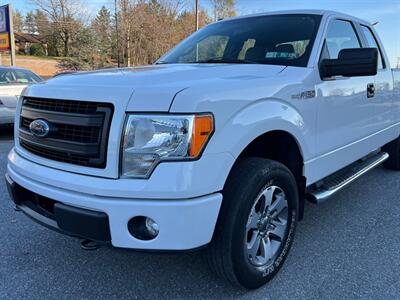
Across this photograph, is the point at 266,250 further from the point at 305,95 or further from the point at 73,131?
the point at 73,131

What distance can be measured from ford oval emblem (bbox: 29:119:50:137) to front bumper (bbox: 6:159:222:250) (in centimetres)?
38

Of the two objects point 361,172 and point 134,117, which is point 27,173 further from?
point 361,172

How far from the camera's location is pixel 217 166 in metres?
2.11

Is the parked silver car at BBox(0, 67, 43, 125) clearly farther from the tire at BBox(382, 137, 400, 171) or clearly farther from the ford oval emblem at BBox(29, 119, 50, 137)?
the tire at BBox(382, 137, 400, 171)

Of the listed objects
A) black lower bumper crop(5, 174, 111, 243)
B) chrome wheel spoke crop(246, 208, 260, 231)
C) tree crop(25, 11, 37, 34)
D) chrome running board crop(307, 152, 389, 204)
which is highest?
tree crop(25, 11, 37, 34)

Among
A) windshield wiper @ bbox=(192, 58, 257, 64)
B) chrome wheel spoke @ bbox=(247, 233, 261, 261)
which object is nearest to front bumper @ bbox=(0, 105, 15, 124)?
→ windshield wiper @ bbox=(192, 58, 257, 64)

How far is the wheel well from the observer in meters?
2.72

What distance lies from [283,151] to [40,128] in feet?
5.46

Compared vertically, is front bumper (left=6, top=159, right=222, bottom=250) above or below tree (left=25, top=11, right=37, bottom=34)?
below

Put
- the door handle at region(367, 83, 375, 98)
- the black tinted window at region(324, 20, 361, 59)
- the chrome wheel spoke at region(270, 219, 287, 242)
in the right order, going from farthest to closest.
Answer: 1. the door handle at region(367, 83, 375, 98)
2. the black tinted window at region(324, 20, 361, 59)
3. the chrome wheel spoke at region(270, 219, 287, 242)

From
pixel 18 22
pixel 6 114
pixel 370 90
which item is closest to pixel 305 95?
pixel 370 90

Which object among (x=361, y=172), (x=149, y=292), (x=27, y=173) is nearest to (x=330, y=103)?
(x=361, y=172)

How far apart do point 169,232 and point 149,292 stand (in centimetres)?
74

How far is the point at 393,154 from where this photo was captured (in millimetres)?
5523
